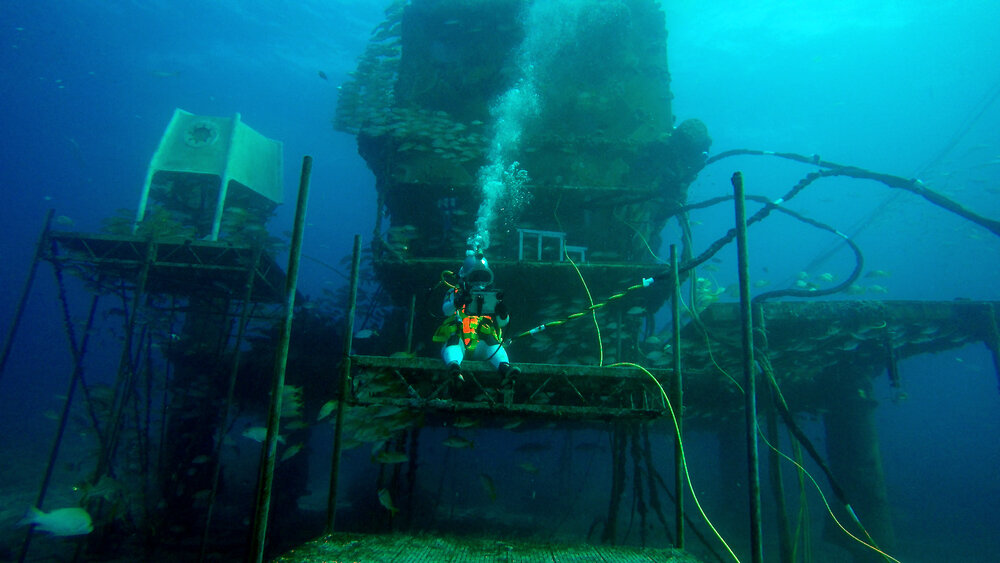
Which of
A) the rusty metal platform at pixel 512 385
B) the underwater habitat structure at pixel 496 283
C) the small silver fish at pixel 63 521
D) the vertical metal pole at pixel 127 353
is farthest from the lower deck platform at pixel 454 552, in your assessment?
the vertical metal pole at pixel 127 353

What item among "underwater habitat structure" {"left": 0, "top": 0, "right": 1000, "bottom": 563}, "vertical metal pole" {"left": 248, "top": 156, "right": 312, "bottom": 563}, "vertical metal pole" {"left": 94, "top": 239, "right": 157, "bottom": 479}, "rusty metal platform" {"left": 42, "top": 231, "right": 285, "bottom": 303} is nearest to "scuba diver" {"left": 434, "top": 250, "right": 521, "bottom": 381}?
"vertical metal pole" {"left": 248, "top": 156, "right": 312, "bottom": 563}

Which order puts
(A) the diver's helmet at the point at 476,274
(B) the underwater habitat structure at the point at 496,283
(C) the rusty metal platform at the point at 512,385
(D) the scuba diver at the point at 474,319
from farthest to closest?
(B) the underwater habitat structure at the point at 496,283 < (C) the rusty metal platform at the point at 512,385 < (D) the scuba diver at the point at 474,319 < (A) the diver's helmet at the point at 476,274

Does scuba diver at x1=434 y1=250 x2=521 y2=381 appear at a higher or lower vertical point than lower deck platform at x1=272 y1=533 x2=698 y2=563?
higher

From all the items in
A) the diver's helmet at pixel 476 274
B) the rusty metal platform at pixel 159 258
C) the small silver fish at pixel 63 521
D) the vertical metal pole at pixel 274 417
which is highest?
the rusty metal platform at pixel 159 258

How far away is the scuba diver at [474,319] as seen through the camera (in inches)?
239

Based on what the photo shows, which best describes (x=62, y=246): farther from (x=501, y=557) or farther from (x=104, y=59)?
(x=104, y=59)

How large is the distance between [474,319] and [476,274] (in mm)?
976

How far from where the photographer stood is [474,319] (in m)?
6.66

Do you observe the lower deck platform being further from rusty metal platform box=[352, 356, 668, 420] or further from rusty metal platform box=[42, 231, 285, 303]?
rusty metal platform box=[42, 231, 285, 303]

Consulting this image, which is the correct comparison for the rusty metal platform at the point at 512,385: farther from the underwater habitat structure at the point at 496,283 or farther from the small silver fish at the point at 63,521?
the small silver fish at the point at 63,521

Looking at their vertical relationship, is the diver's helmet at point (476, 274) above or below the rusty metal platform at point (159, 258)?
below

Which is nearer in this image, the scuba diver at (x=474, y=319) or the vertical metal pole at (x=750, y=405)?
the vertical metal pole at (x=750, y=405)

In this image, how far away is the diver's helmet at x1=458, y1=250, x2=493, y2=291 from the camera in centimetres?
594

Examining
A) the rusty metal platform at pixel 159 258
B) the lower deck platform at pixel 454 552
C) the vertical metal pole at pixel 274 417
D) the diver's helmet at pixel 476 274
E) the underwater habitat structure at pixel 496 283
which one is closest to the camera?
the vertical metal pole at pixel 274 417
